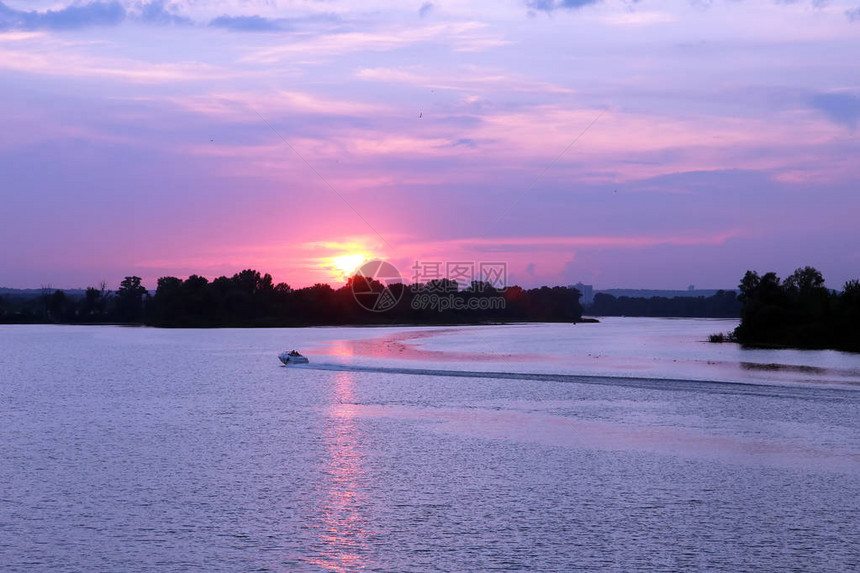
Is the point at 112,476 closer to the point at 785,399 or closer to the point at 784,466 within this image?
the point at 784,466

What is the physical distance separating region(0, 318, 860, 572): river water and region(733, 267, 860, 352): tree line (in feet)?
163

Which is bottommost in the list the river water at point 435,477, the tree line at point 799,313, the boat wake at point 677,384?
the river water at point 435,477

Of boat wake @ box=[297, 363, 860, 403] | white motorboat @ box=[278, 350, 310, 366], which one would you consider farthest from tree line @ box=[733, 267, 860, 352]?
white motorboat @ box=[278, 350, 310, 366]

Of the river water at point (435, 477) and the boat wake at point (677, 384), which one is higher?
the boat wake at point (677, 384)

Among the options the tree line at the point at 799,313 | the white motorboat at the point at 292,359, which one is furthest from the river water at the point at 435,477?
the tree line at the point at 799,313

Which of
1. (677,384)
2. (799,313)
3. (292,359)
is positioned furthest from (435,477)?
(799,313)

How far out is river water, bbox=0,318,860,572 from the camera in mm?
21406

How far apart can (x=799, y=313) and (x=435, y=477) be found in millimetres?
99683

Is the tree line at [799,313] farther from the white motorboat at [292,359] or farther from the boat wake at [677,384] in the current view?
the white motorboat at [292,359]

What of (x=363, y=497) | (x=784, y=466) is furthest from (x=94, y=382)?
(x=784, y=466)

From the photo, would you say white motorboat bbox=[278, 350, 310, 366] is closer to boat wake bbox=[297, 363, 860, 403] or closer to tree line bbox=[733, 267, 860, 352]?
boat wake bbox=[297, 363, 860, 403]

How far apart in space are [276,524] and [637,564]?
31.2 ft

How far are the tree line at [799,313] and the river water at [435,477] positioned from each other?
49.6 m

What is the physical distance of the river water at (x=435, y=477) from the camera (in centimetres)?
2141
